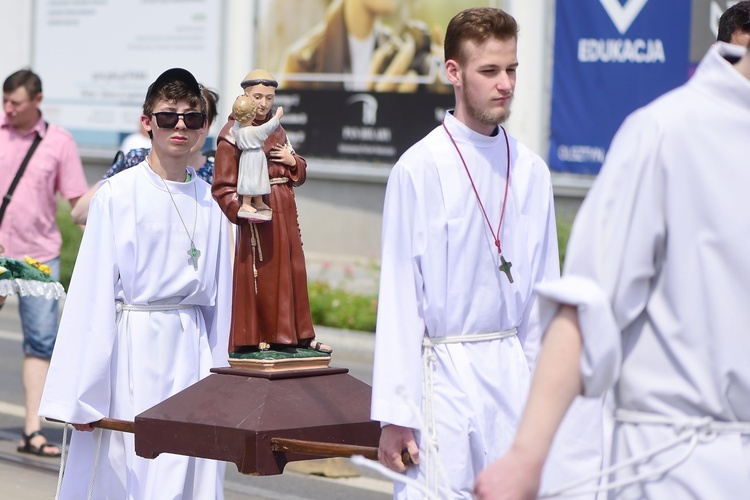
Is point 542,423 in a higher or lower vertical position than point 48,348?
higher

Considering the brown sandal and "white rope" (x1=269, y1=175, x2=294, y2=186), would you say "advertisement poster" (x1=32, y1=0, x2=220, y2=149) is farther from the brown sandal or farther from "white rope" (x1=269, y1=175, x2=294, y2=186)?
"white rope" (x1=269, y1=175, x2=294, y2=186)

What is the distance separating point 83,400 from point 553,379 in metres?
3.28

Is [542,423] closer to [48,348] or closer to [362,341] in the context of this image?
[48,348]

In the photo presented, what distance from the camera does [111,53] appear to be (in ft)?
69.1

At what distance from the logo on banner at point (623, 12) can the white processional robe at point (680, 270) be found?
13.4 m

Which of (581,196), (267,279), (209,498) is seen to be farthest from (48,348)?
(581,196)

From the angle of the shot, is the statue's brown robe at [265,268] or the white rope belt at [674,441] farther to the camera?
the statue's brown robe at [265,268]

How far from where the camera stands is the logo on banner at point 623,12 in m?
15.7

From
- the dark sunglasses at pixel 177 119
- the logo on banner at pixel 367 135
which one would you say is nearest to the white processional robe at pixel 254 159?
the dark sunglasses at pixel 177 119

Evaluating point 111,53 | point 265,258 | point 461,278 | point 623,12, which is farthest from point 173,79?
point 111,53

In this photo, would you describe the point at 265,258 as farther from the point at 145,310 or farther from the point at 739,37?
the point at 739,37

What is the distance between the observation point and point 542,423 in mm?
2492

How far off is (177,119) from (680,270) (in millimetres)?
3212

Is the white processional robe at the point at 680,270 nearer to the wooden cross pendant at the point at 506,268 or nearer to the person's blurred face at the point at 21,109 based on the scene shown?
the wooden cross pendant at the point at 506,268
